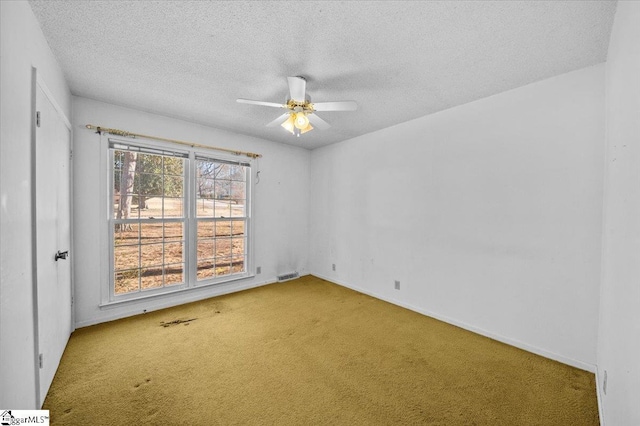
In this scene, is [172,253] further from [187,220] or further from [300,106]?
[300,106]

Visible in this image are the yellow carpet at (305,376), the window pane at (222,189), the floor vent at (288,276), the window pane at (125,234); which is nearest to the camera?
the yellow carpet at (305,376)

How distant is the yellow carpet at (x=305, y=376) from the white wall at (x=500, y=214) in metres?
0.37

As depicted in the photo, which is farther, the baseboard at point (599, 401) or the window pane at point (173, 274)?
the window pane at point (173, 274)

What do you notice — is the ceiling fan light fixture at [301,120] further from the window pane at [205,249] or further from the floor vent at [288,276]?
the floor vent at [288,276]

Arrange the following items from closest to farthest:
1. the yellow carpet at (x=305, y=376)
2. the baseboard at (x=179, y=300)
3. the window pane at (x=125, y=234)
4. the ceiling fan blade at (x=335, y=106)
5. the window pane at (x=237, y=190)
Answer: the yellow carpet at (x=305, y=376) < the ceiling fan blade at (x=335, y=106) < the baseboard at (x=179, y=300) < the window pane at (x=125, y=234) < the window pane at (x=237, y=190)

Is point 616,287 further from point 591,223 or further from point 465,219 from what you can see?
point 465,219

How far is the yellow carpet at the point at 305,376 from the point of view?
1.64 meters

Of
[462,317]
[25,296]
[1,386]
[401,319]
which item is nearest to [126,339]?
[25,296]

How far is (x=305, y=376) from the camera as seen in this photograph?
79.1 inches

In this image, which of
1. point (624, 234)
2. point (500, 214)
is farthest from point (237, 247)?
point (624, 234)

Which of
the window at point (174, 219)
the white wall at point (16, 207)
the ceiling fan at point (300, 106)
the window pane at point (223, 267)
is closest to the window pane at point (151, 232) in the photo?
the window at point (174, 219)

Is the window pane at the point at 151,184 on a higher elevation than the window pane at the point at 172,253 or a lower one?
higher

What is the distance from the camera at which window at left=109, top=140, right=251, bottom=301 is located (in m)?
3.10

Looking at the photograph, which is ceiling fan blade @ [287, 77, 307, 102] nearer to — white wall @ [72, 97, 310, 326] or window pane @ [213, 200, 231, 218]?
white wall @ [72, 97, 310, 326]
